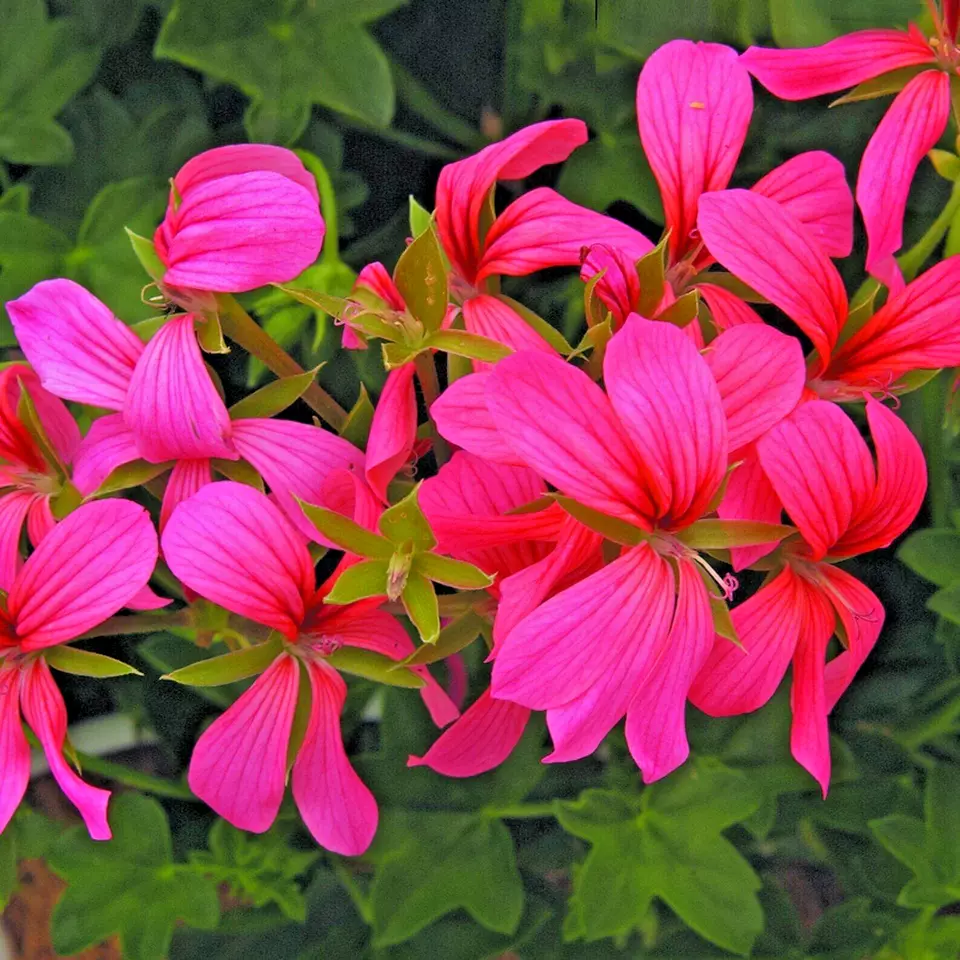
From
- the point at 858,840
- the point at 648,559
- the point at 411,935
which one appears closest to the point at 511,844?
the point at 411,935

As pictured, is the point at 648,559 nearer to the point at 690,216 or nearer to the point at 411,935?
the point at 690,216

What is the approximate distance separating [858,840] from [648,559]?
372 millimetres

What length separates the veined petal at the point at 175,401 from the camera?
31cm

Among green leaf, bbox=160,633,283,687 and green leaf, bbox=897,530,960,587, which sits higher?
green leaf, bbox=160,633,283,687

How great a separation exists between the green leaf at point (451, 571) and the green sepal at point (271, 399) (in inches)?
3.1

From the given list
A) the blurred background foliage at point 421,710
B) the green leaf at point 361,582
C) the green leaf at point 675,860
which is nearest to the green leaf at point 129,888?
the blurred background foliage at point 421,710

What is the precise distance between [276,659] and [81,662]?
6cm

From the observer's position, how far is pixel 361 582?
0.30 m

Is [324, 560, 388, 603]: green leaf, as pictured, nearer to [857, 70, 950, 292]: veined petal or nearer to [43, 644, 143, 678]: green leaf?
[43, 644, 143, 678]: green leaf

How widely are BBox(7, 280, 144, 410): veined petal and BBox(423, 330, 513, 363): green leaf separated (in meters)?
0.11

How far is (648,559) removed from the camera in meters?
0.28

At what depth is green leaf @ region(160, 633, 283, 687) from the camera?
323 mm

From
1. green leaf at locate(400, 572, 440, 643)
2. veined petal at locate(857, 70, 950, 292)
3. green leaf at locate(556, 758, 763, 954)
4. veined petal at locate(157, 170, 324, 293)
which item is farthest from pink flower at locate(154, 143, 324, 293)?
green leaf at locate(556, 758, 763, 954)

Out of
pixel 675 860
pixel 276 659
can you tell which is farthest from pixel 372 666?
pixel 675 860
